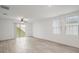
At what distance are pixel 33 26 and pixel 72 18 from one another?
6.86 feet

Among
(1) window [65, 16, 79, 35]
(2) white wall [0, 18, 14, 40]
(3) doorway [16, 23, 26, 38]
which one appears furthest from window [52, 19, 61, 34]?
(2) white wall [0, 18, 14, 40]

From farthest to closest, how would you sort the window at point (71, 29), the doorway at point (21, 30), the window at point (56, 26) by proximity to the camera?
the window at point (71, 29)
the window at point (56, 26)
the doorway at point (21, 30)

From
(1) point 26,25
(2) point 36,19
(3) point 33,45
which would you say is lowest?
(3) point 33,45

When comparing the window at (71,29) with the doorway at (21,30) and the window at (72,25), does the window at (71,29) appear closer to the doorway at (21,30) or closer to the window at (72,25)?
the window at (72,25)

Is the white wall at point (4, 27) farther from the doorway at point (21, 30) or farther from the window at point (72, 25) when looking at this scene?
the window at point (72, 25)

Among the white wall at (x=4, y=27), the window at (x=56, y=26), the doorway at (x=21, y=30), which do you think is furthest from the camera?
the white wall at (x=4, y=27)

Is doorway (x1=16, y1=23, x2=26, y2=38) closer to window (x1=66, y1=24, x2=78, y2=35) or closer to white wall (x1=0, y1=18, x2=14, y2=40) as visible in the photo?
white wall (x1=0, y1=18, x2=14, y2=40)

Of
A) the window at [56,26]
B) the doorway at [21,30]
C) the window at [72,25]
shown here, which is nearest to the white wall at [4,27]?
the doorway at [21,30]

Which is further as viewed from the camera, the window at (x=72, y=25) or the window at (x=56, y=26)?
the window at (x=72, y=25)

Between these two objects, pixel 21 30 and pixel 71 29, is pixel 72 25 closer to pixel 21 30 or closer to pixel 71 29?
pixel 71 29
